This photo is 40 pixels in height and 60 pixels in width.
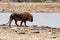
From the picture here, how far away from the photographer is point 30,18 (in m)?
19.1

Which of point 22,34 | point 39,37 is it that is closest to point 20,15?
point 22,34

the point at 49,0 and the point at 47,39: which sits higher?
the point at 47,39

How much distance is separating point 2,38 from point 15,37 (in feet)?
2.29

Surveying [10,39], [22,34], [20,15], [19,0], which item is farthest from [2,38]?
[19,0]

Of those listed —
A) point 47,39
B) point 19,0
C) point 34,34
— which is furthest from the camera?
point 19,0

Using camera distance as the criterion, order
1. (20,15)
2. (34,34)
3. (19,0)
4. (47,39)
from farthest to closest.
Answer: (19,0)
(20,15)
(34,34)
(47,39)

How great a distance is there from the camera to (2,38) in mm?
13508

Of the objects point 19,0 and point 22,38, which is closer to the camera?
point 22,38

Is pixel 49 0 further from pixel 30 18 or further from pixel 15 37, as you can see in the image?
pixel 15 37

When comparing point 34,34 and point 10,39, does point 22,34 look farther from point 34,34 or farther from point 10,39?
point 10,39

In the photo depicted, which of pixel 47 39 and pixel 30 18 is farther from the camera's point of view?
pixel 30 18

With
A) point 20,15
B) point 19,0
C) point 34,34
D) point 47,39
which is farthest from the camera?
point 19,0

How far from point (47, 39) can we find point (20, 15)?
19.2 feet

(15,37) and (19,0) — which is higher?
(15,37)
